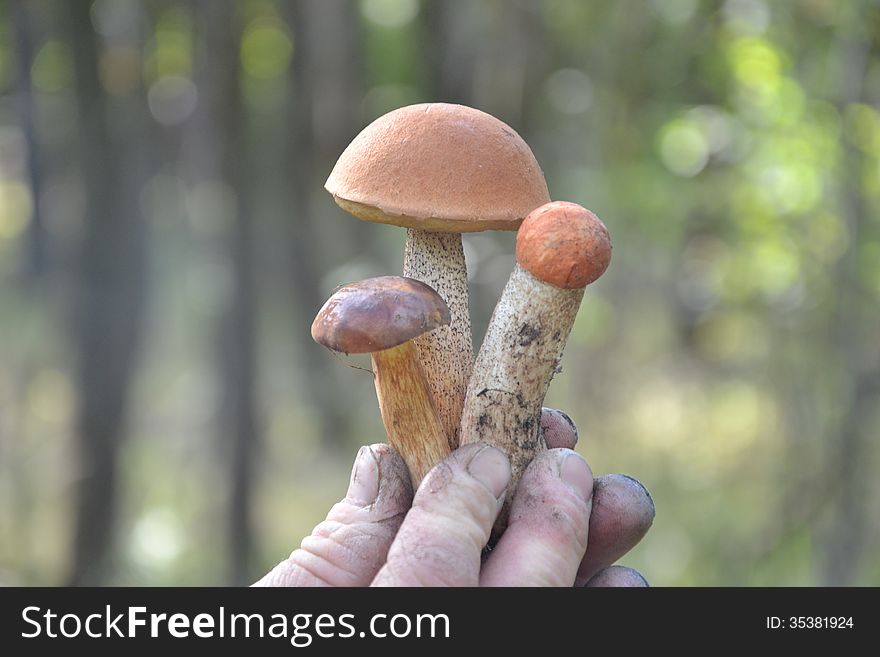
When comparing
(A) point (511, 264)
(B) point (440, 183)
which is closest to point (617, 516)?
(B) point (440, 183)

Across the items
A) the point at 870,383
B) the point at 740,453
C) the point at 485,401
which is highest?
the point at 740,453

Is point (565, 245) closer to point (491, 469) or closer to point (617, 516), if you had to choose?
point (491, 469)

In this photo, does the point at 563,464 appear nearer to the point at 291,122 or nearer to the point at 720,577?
the point at 720,577

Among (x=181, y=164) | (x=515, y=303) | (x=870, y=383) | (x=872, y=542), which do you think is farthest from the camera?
(x=181, y=164)

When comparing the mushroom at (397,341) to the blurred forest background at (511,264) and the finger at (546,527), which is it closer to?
the finger at (546,527)

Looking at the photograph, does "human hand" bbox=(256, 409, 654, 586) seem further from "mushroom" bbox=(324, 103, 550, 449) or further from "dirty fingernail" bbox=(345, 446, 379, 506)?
"mushroom" bbox=(324, 103, 550, 449)

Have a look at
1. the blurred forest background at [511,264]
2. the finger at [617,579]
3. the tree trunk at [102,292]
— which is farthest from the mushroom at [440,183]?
the tree trunk at [102,292]

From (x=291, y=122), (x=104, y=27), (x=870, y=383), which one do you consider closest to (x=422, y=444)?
(x=870, y=383)

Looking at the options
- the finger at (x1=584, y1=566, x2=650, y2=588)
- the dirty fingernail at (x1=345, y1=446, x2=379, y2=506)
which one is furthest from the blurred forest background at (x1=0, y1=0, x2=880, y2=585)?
the dirty fingernail at (x1=345, y1=446, x2=379, y2=506)
